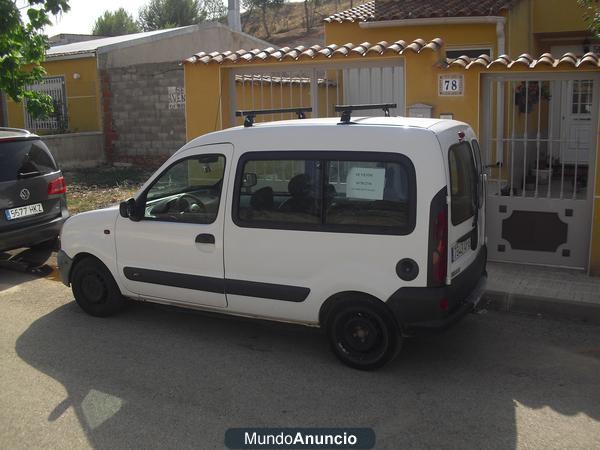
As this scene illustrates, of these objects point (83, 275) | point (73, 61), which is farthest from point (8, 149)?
point (73, 61)

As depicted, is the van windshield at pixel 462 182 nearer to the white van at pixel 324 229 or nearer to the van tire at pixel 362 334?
the white van at pixel 324 229

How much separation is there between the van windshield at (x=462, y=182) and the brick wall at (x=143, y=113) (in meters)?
12.7

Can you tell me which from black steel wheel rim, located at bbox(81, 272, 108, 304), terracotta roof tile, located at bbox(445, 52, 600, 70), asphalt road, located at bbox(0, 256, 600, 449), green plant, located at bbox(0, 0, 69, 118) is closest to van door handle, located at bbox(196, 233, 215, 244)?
asphalt road, located at bbox(0, 256, 600, 449)

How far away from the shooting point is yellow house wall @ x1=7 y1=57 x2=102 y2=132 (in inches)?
733

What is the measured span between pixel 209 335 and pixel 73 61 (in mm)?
15629

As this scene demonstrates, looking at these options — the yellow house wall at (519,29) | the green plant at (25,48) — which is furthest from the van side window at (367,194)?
the yellow house wall at (519,29)

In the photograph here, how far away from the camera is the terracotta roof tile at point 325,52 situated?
7.57m

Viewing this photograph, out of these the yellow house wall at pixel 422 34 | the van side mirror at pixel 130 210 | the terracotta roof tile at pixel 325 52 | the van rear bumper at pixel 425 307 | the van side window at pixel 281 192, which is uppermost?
the yellow house wall at pixel 422 34

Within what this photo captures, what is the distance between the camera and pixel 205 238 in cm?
515

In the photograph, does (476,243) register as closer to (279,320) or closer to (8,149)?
(279,320)

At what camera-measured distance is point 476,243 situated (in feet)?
17.1

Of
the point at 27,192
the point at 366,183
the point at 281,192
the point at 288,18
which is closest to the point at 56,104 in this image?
the point at 27,192

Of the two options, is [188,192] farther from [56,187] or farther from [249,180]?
[56,187]

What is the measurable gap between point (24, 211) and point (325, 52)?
4.08 m
